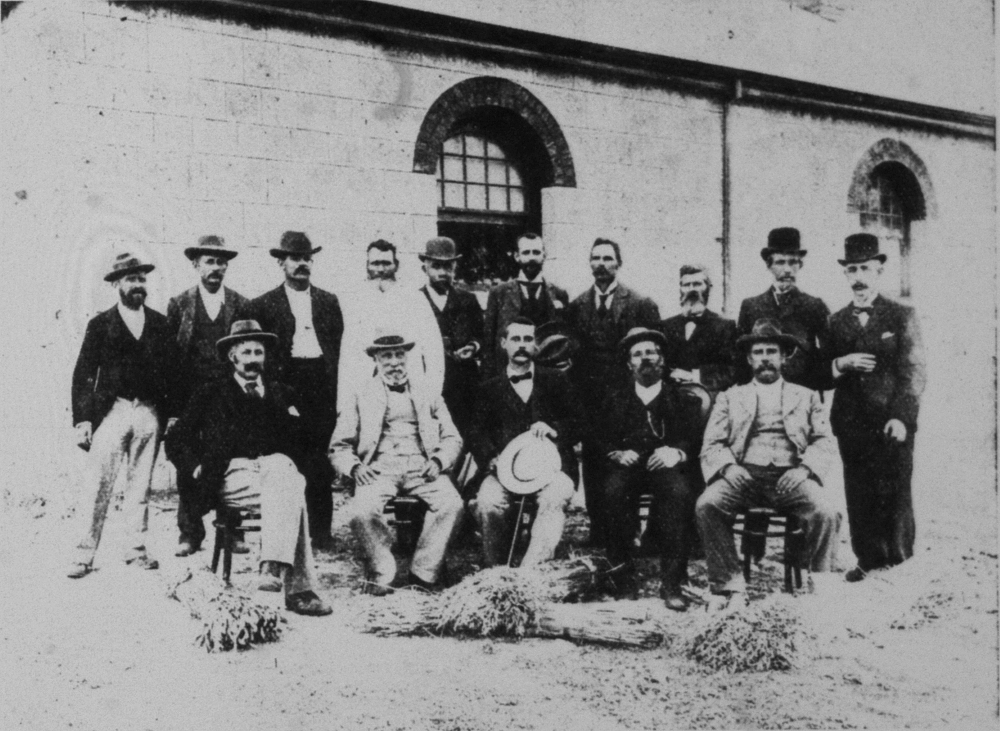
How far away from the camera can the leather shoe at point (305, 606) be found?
4.16 metres

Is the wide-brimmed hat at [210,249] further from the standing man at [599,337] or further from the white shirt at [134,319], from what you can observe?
the standing man at [599,337]

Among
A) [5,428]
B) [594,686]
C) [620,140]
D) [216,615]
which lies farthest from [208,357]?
[620,140]

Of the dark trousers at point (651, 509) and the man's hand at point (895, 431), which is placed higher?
the man's hand at point (895, 431)

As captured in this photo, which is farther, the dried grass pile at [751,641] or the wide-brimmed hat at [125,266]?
the dried grass pile at [751,641]

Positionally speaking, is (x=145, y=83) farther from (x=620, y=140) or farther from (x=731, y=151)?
(x=731, y=151)

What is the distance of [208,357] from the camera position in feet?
14.0

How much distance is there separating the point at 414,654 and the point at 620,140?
325 cm

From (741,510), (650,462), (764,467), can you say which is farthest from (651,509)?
(764,467)

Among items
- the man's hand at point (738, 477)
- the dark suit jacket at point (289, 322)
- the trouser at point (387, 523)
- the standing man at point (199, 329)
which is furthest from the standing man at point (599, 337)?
the standing man at point (199, 329)

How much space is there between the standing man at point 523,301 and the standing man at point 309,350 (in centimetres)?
83

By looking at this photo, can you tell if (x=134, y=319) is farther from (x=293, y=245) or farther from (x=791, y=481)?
(x=791, y=481)

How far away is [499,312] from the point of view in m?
4.95

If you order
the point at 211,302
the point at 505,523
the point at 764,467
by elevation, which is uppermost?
the point at 211,302

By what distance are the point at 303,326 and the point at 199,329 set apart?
515mm
